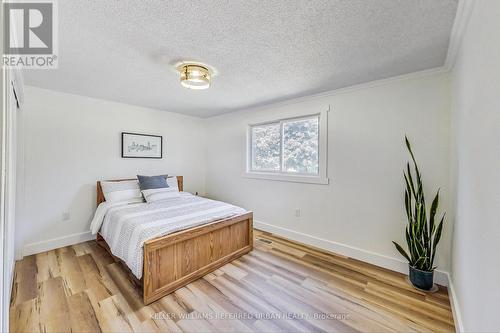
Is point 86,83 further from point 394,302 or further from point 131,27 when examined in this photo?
point 394,302

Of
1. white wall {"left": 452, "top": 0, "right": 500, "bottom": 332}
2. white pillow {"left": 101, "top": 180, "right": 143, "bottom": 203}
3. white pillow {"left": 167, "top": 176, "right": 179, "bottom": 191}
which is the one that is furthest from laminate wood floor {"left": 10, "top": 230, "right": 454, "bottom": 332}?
white pillow {"left": 167, "top": 176, "right": 179, "bottom": 191}

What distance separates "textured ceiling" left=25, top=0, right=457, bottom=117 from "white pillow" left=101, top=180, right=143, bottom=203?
4.77ft

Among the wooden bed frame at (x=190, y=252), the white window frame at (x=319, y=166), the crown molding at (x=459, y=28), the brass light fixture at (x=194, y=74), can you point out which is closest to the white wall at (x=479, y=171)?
the crown molding at (x=459, y=28)

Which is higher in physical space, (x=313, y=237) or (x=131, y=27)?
(x=131, y=27)

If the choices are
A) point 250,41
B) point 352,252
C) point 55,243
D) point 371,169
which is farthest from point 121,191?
point 371,169

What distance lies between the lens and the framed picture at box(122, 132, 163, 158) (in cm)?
363

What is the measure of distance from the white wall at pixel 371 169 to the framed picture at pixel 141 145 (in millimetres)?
2335

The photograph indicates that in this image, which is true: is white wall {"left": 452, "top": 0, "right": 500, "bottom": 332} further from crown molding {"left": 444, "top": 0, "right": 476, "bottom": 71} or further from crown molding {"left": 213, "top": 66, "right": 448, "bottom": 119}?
crown molding {"left": 213, "top": 66, "right": 448, "bottom": 119}

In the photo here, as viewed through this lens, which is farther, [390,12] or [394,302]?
[394,302]

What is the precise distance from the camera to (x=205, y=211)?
276cm

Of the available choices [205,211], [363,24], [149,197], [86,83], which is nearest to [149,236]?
[205,211]

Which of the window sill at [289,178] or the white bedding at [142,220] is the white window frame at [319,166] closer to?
the window sill at [289,178]

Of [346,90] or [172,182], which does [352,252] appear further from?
[172,182]

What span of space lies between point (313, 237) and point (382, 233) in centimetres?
92
